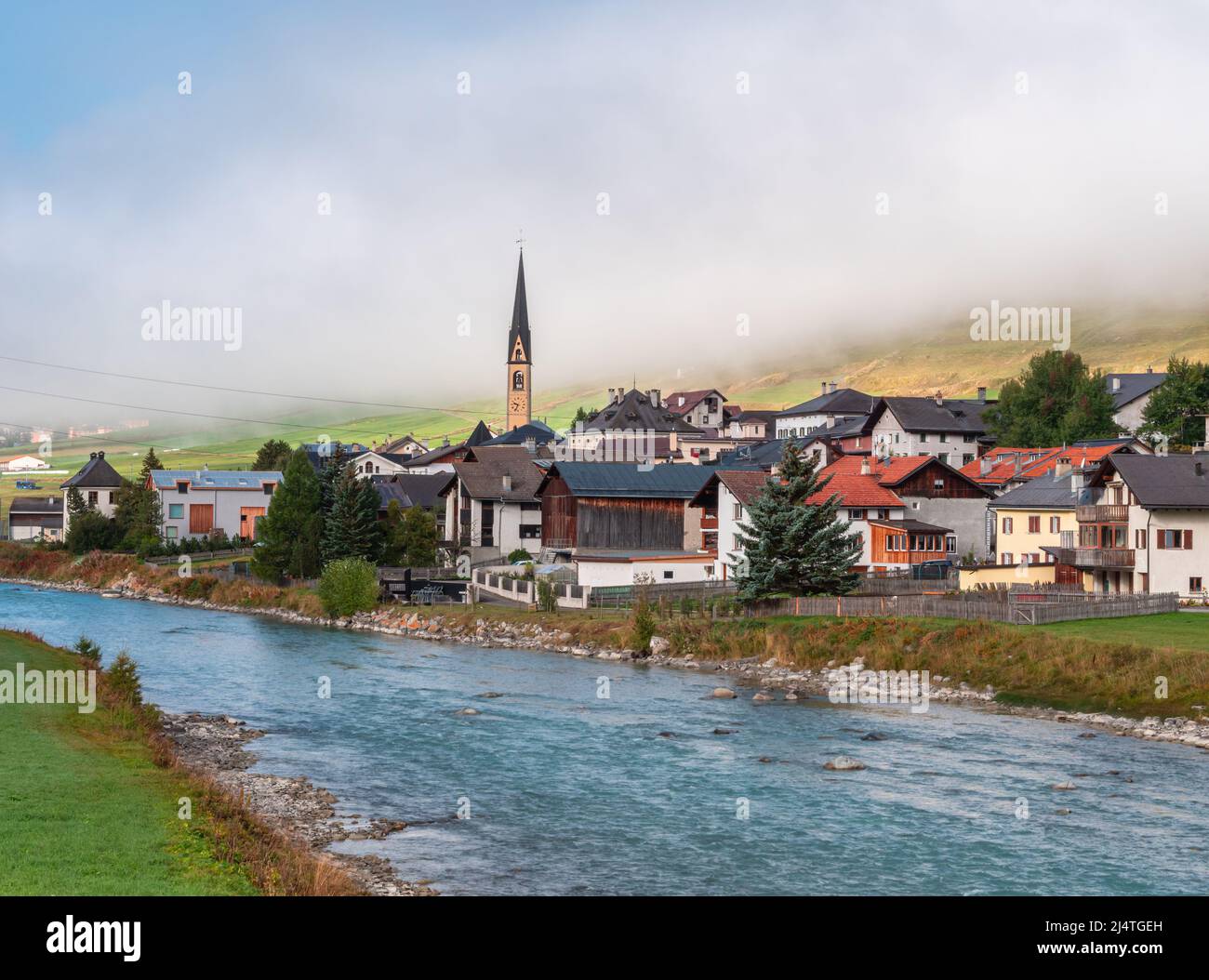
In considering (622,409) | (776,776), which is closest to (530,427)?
(622,409)

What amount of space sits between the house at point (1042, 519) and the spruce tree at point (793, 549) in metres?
12.3

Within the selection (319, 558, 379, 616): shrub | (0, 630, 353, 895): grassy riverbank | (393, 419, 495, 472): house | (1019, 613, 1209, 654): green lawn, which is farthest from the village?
(0, 630, 353, 895): grassy riverbank

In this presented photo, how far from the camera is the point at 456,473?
9838cm

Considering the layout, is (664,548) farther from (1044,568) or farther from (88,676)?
(88,676)

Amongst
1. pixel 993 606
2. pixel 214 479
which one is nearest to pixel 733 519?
pixel 993 606

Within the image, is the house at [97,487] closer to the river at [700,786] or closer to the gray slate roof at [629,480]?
the gray slate roof at [629,480]

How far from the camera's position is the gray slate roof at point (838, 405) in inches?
6088

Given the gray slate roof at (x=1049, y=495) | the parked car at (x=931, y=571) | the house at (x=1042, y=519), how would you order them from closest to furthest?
the house at (x=1042, y=519) → the gray slate roof at (x=1049, y=495) → the parked car at (x=931, y=571)

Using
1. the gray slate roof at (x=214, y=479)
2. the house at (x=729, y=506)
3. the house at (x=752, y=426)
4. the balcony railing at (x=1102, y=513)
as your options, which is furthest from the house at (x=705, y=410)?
the balcony railing at (x=1102, y=513)

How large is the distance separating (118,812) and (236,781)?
7.38 metres

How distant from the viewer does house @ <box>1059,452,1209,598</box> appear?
186 feet

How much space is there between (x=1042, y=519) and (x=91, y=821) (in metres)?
59.2

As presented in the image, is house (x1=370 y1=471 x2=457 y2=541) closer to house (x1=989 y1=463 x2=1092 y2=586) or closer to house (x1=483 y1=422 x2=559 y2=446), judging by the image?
house (x1=483 y1=422 x2=559 y2=446)

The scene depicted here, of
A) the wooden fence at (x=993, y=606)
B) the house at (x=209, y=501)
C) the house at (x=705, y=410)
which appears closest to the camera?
the wooden fence at (x=993, y=606)
